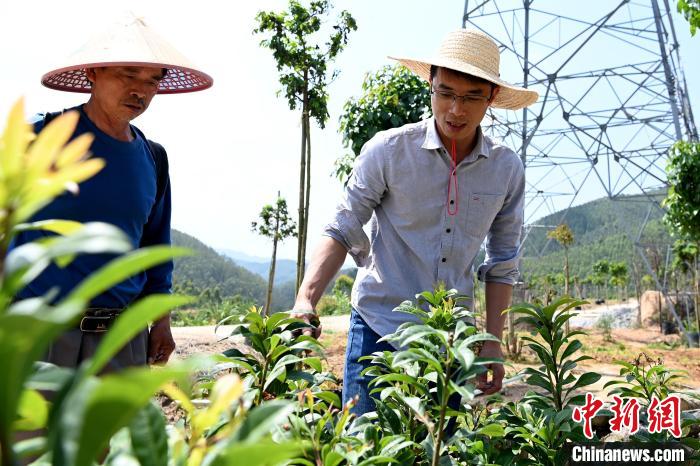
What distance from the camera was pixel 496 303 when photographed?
92.2 inches

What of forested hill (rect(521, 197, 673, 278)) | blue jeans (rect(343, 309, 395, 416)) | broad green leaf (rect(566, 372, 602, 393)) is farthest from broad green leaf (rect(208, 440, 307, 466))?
forested hill (rect(521, 197, 673, 278))

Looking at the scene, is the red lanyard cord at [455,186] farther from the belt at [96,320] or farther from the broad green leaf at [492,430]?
the belt at [96,320]

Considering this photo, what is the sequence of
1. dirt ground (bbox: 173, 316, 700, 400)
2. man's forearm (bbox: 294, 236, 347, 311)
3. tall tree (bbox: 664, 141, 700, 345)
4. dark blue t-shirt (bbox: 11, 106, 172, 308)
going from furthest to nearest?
tall tree (bbox: 664, 141, 700, 345), dirt ground (bbox: 173, 316, 700, 400), dark blue t-shirt (bbox: 11, 106, 172, 308), man's forearm (bbox: 294, 236, 347, 311)

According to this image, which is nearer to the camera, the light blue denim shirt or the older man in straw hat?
the older man in straw hat

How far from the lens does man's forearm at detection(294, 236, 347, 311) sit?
75.9 inches

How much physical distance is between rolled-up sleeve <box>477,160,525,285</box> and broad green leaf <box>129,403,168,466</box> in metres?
1.87

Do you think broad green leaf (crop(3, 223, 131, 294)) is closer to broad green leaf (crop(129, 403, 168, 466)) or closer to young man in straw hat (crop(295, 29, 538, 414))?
broad green leaf (crop(129, 403, 168, 466))

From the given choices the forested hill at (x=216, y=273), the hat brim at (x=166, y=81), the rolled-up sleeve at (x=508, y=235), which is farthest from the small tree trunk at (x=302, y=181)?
the forested hill at (x=216, y=273)

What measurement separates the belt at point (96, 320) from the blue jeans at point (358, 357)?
2.42 feet

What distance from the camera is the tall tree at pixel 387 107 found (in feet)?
22.3

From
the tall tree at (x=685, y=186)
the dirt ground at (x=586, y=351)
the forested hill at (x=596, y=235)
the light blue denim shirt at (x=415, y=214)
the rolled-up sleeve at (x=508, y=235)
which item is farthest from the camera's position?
the forested hill at (x=596, y=235)

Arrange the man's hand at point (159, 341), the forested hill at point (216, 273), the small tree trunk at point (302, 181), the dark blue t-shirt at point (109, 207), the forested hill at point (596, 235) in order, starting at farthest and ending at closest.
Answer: the forested hill at point (596, 235) < the forested hill at point (216, 273) < the small tree trunk at point (302, 181) < the man's hand at point (159, 341) < the dark blue t-shirt at point (109, 207)

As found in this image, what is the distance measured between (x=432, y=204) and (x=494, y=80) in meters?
0.42

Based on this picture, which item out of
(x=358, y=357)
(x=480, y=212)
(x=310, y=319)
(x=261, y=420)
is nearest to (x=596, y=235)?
(x=480, y=212)
